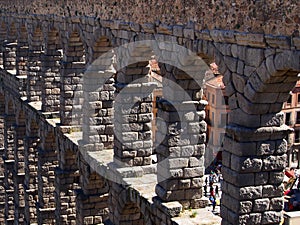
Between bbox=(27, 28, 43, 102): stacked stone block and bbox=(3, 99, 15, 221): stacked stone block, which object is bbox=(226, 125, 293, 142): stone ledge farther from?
bbox=(3, 99, 15, 221): stacked stone block

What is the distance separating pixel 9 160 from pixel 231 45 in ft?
64.9

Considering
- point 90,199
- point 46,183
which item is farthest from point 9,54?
point 90,199

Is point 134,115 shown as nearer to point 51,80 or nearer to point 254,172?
point 254,172

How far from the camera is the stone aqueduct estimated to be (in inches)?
405

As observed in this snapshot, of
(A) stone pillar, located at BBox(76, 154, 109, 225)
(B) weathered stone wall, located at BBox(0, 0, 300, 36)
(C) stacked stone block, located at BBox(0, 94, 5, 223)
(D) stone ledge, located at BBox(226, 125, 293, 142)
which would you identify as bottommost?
(C) stacked stone block, located at BBox(0, 94, 5, 223)

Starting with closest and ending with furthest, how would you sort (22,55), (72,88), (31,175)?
(72,88) < (31,175) < (22,55)

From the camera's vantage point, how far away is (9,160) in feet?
93.0

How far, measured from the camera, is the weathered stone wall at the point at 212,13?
919cm

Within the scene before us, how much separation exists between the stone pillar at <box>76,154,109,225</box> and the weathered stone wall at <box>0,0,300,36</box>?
459 centimetres

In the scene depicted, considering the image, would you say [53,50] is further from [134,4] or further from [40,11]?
[134,4]

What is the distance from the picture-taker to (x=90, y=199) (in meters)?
17.8

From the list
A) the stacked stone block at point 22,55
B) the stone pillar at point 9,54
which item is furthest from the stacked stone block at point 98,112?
the stone pillar at point 9,54

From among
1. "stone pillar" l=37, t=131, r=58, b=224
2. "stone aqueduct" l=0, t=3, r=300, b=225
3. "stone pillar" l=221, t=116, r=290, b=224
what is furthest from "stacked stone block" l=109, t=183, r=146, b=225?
"stone pillar" l=37, t=131, r=58, b=224

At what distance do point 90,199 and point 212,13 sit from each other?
27.8ft
